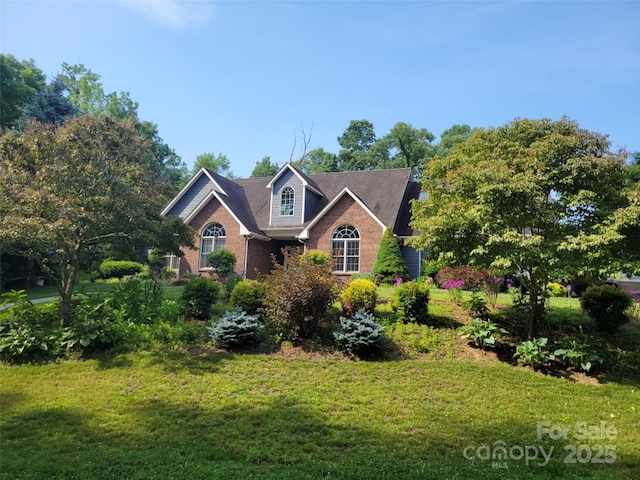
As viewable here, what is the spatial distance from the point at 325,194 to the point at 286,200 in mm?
2630

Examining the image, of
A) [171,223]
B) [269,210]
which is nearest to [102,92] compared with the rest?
[269,210]

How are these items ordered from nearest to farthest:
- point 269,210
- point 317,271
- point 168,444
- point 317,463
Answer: point 317,463 → point 168,444 → point 317,271 → point 269,210

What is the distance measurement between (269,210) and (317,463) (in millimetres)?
20446

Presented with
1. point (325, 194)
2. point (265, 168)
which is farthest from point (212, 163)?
point (325, 194)

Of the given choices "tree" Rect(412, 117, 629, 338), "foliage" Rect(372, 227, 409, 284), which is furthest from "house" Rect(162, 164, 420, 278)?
"tree" Rect(412, 117, 629, 338)

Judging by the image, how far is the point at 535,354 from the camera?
7.97m

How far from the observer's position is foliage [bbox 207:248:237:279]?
20.6 metres

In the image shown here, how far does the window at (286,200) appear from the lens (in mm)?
23297

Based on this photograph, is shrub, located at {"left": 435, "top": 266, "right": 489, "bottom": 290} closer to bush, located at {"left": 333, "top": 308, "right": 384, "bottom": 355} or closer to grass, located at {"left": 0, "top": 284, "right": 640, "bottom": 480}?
grass, located at {"left": 0, "top": 284, "right": 640, "bottom": 480}

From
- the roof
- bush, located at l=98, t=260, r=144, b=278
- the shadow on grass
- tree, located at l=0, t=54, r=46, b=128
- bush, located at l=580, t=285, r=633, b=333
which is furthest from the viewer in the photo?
tree, located at l=0, t=54, r=46, b=128

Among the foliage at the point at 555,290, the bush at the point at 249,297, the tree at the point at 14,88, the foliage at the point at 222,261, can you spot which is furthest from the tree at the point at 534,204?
the tree at the point at 14,88

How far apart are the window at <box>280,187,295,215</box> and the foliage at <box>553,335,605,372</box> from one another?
16.6 m

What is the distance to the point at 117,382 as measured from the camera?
7.30 m

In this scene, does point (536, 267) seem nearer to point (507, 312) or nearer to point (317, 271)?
point (507, 312)
